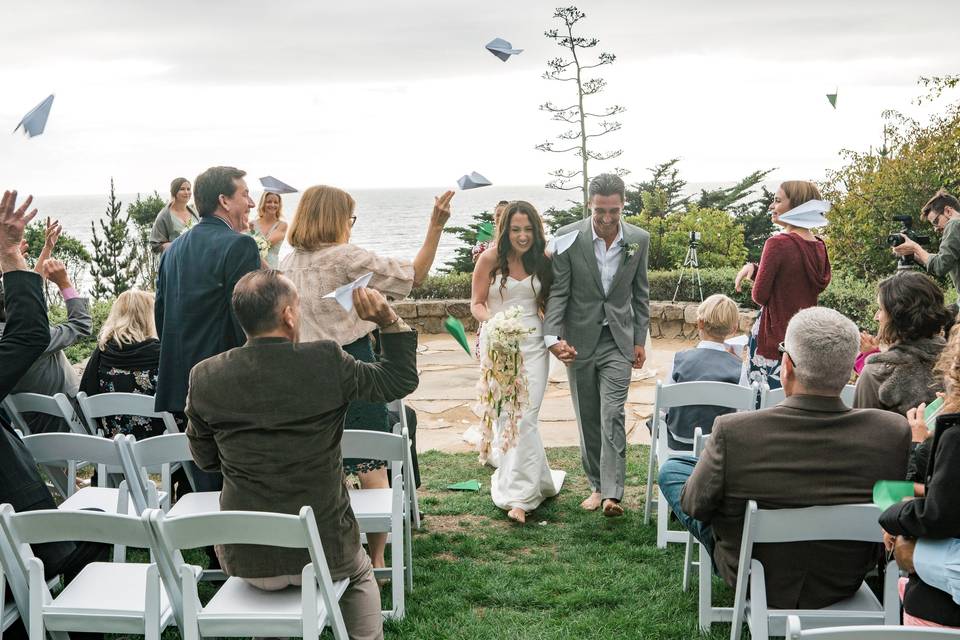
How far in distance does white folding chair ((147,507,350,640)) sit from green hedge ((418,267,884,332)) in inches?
292

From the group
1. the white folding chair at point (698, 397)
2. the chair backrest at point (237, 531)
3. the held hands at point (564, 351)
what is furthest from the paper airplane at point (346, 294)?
the held hands at point (564, 351)

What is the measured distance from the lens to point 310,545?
2584mm

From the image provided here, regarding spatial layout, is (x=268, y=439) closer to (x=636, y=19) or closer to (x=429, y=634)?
(x=429, y=634)

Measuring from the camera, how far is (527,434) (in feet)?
17.5

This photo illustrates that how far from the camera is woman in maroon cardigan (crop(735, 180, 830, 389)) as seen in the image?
545 centimetres

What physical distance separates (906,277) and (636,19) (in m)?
7.63

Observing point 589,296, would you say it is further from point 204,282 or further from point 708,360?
point 204,282

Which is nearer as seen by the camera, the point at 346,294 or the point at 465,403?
the point at 346,294

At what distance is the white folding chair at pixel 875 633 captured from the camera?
6.03 ft

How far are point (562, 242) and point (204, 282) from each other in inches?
87.8

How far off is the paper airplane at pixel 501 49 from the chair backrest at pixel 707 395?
3.07m

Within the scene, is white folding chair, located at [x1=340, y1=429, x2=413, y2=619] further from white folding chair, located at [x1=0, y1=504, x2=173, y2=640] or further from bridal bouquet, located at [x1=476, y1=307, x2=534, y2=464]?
bridal bouquet, located at [x1=476, y1=307, x2=534, y2=464]

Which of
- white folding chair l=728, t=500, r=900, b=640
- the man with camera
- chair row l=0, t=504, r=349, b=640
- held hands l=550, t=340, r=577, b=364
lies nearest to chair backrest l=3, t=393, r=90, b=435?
chair row l=0, t=504, r=349, b=640

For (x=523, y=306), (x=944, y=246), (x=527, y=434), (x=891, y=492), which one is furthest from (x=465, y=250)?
(x=891, y=492)
